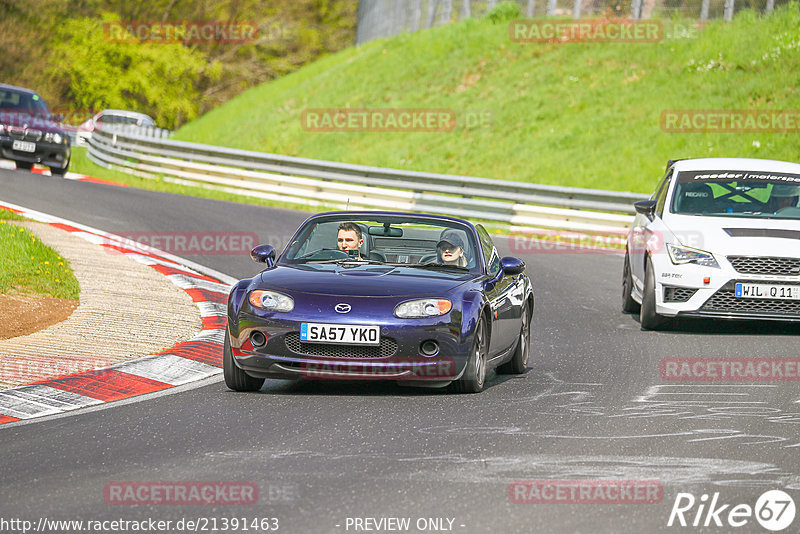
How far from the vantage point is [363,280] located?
28.2 feet

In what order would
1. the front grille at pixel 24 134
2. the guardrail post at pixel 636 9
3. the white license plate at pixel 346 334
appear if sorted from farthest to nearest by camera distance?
1. the guardrail post at pixel 636 9
2. the front grille at pixel 24 134
3. the white license plate at pixel 346 334

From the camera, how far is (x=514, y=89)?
34.8m

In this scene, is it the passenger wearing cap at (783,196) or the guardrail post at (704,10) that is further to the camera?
the guardrail post at (704,10)

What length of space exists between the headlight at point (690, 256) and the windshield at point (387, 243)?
3.20 metres

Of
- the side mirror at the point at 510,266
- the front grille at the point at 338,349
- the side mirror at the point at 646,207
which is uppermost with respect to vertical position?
the side mirror at the point at 646,207

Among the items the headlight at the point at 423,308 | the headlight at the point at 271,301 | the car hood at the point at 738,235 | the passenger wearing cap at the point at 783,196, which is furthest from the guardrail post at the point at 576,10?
the headlight at the point at 271,301

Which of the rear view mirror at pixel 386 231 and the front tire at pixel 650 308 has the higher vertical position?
the rear view mirror at pixel 386 231

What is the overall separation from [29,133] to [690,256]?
17351mm

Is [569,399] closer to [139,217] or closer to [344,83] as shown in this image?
[139,217]

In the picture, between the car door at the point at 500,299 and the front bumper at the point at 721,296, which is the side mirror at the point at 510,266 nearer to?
the car door at the point at 500,299

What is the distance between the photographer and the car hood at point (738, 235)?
1184 cm

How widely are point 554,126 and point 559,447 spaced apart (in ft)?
83.7

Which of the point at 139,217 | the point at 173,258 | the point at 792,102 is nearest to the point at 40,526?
the point at 173,258

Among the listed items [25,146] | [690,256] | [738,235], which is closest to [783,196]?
[738,235]
